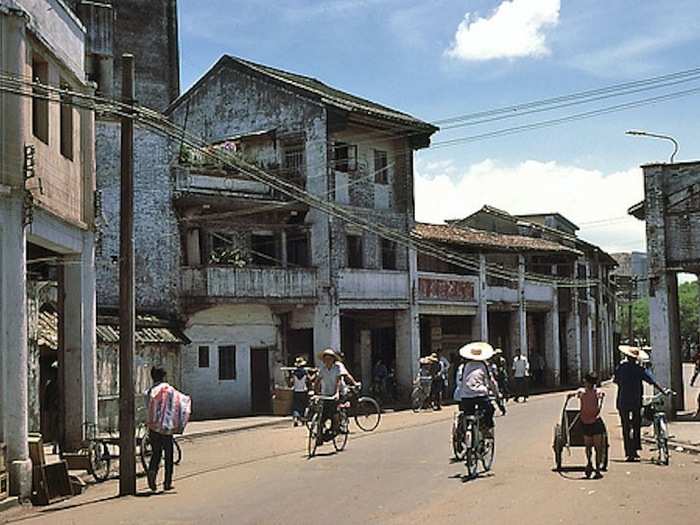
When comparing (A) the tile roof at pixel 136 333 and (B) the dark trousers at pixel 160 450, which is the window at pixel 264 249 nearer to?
(A) the tile roof at pixel 136 333

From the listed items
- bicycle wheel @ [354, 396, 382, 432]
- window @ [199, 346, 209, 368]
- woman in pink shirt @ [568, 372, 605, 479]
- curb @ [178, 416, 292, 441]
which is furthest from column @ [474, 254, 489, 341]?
woman in pink shirt @ [568, 372, 605, 479]

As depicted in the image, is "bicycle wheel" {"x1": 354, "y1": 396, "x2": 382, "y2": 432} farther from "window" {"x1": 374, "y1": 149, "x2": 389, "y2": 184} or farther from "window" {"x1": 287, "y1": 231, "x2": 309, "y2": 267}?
"window" {"x1": 374, "y1": 149, "x2": 389, "y2": 184}

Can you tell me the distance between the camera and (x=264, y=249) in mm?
35688

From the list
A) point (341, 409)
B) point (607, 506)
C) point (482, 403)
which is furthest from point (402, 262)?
point (607, 506)

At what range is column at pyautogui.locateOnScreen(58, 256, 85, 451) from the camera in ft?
61.5

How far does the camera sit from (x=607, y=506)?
12.2m

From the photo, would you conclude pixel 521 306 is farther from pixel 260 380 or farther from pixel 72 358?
pixel 72 358

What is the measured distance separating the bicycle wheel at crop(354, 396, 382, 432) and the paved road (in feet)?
18.8

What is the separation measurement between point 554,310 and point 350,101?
17.1 meters

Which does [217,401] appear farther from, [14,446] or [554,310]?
[554,310]

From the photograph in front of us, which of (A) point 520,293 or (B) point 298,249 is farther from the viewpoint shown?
(A) point 520,293

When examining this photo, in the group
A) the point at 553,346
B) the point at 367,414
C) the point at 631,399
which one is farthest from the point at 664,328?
the point at 553,346

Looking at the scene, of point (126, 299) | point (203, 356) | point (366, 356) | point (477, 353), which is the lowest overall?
point (366, 356)

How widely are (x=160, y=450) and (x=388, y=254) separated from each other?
81.9ft
